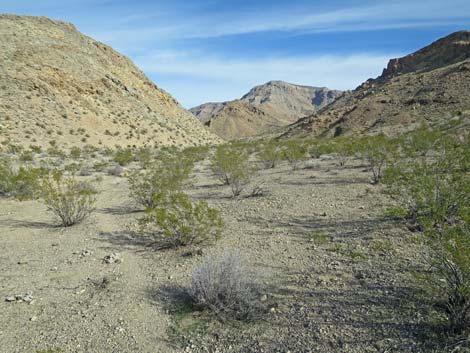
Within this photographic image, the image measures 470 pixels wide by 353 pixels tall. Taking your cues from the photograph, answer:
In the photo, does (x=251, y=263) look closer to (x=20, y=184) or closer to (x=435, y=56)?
(x=20, y=184)

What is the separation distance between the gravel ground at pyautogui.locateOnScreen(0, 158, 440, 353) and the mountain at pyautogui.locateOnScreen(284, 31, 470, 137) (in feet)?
87.9

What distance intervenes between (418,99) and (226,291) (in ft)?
166

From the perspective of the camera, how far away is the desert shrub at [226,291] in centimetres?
492

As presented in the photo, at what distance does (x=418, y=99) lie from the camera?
46875mm

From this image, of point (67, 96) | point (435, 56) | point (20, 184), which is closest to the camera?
point (20, 184)

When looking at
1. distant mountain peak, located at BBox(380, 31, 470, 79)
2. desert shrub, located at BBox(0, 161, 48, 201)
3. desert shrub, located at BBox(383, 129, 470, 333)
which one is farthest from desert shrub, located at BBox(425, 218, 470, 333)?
distant mountain peak, located at BBox(380, 31, 470, 79)

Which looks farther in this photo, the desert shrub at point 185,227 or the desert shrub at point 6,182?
the desert shrub at point 6,182

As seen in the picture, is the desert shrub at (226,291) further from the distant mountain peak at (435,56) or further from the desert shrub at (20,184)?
the distant mountain peak at (435,56)

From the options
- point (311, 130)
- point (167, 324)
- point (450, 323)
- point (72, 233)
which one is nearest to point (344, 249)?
point (450, 323)

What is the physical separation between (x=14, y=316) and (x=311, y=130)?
185 ft

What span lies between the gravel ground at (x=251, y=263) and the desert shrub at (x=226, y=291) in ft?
0.62

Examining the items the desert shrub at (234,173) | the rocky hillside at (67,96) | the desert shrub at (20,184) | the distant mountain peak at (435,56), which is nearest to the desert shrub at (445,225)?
the desert shrub at (234,173)

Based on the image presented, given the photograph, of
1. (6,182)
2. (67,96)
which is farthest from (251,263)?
(67,96)

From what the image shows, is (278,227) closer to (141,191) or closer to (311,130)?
(141,191)
